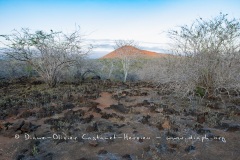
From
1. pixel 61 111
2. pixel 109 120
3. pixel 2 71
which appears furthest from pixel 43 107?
pixel 2 71

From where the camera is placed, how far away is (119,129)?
22.1ft

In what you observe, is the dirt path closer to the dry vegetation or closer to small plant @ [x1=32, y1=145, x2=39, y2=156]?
the dry vegetation

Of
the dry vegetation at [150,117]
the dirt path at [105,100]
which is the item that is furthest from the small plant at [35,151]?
the dirt path at [105,100]

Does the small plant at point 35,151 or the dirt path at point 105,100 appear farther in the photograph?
the dirt path at point 105,100

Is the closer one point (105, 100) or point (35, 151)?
point (35, 151)

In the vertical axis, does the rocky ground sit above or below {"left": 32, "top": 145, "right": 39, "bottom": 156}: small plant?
above

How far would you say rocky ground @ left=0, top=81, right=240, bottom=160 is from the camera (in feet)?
17.9

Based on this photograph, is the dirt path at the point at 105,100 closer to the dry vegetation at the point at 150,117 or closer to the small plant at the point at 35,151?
the dry vegetation at the point at 150,117

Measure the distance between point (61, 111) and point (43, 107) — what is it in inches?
33.5

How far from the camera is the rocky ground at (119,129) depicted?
215 inches

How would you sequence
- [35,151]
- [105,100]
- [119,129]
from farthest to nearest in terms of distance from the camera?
[105,100] → [119,129] → [35,151]

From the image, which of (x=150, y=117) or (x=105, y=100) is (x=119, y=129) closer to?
(x=150, y=117)

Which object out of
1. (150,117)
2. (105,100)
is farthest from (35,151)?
(105,100)

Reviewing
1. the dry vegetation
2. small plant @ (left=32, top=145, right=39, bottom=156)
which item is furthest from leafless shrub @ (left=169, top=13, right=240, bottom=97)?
small plant @ (left=32, top=145, right=39, bottom=156)
